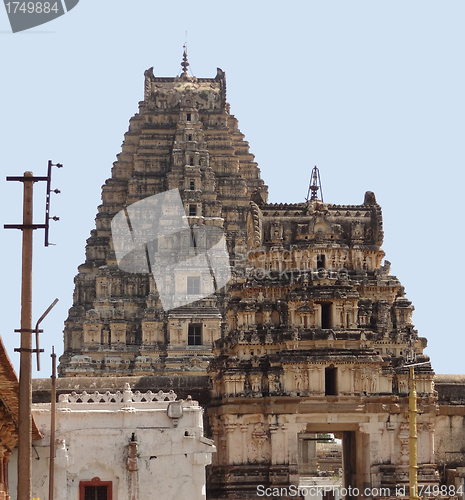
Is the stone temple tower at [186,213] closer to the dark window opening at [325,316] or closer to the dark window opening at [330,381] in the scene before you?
the dark window opening at [325,316]

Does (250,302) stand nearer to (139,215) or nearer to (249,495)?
(249,495)

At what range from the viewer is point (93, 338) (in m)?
73.9

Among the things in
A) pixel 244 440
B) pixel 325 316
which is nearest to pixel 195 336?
pixel 325 316

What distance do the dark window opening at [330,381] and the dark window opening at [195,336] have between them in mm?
24052

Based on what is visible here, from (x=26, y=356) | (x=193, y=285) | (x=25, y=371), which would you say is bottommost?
(x=25, y=371)

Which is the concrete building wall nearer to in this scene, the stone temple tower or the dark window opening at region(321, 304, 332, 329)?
the dark window opening at region(321, 304, 332, 329)

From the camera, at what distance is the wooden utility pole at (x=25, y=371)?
951 inches

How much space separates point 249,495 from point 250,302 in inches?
354

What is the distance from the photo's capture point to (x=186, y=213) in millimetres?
76750

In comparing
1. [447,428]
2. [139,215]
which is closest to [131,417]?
[447,428]

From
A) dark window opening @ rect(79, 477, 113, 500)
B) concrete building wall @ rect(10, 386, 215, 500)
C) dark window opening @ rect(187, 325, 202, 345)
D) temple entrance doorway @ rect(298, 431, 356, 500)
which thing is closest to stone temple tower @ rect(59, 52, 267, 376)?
dark window opening @ rect(187, 325, 202, 345)

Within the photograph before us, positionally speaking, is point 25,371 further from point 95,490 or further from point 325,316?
point 325,316

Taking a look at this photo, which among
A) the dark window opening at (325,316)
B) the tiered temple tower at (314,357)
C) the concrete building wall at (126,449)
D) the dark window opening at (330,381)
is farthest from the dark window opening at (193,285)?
the concrete building wall at (126,449)

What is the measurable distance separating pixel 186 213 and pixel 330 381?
1154 inches
